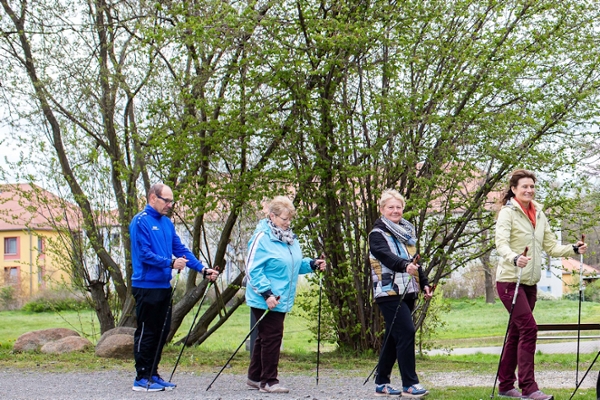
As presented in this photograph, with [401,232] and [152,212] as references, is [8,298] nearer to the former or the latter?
[152,212]

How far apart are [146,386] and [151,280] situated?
1.02 metres

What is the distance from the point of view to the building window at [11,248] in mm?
53272

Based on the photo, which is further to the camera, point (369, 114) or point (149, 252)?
point (369, 114)

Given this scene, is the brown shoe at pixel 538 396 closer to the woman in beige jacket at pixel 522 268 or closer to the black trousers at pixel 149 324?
the woman in beige jacket at pixel 522 268

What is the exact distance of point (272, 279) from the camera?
274 inches

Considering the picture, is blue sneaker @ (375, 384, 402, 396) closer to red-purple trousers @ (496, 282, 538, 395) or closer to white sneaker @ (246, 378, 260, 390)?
red-purple trousers @ (496, 282, 538, 395)

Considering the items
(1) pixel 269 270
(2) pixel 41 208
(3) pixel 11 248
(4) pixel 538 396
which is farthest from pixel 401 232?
(3) pixel 11 248

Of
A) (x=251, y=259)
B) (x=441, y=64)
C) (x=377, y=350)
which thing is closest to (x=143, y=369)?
(x=251, y=259)

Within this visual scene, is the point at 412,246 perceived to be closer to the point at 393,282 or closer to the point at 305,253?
the point at 393,282

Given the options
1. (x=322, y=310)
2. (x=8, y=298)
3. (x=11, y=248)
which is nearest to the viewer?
(x=322, y=310)

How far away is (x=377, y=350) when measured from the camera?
11.5 meters

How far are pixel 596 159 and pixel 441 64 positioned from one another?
3.21 meters

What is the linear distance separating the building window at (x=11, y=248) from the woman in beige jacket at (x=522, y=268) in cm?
5134

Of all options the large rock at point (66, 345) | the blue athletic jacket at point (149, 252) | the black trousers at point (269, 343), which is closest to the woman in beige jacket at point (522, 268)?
the black trousers at point (269, 343)
